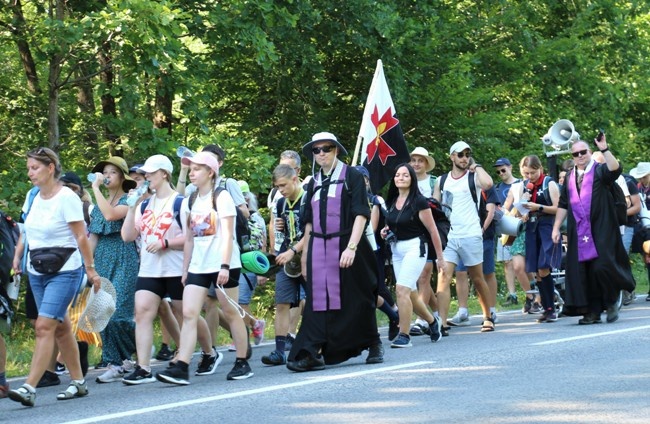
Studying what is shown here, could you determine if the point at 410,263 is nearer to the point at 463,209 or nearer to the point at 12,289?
the point at 463,209

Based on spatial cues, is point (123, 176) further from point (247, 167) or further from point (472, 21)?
point (472, 21)

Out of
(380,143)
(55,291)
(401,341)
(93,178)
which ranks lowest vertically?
(401,341)

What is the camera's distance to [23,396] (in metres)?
9.02

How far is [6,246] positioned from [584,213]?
641 centimetres

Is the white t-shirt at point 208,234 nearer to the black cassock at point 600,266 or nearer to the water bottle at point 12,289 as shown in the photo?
the water bottle at point 12,289

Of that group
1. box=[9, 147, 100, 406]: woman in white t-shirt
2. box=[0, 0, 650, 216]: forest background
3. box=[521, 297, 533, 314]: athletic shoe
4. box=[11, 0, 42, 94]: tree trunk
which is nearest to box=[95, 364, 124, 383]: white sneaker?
box=[9, 147, 100, 406]: woman in white t-shirt

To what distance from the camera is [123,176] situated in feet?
36.8

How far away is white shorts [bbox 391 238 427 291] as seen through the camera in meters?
12.2

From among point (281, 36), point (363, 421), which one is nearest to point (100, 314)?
point (363, 421)

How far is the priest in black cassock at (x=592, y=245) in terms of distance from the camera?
13.8 m

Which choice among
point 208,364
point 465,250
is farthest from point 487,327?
point 208,364

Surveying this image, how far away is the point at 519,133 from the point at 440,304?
1575 centimetres

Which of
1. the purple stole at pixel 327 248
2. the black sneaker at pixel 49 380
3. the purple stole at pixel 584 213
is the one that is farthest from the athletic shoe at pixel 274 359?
the purple stole at pixel 584 213

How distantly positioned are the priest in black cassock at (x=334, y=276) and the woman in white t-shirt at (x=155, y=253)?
1.05m
